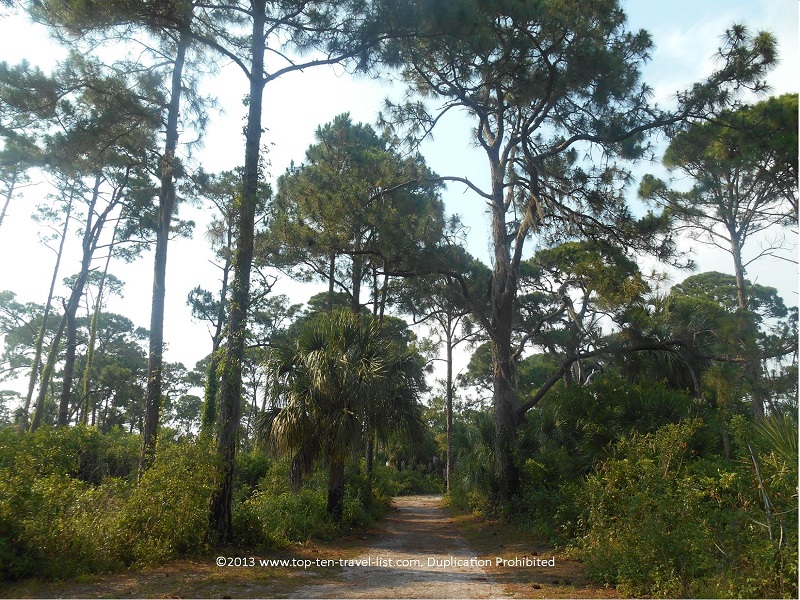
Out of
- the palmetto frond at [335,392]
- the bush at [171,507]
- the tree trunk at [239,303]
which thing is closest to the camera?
the bush at [171,507]

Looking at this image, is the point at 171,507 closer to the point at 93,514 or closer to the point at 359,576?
the point at 93,514

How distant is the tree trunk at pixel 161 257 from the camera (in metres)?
11.1

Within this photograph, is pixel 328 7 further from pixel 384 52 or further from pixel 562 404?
pixel 562 404

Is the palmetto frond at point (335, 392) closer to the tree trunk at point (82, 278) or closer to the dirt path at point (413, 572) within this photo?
the dirt path at point (413, 572)

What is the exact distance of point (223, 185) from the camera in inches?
674

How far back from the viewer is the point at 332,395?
33.8ft

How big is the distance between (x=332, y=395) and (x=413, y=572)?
3739mm

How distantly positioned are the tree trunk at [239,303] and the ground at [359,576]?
81 cm

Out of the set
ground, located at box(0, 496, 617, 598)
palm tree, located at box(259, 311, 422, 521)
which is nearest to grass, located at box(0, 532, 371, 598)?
ground, located at box(0, 496, 617, 598)

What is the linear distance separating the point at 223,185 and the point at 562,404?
12141 millimetres

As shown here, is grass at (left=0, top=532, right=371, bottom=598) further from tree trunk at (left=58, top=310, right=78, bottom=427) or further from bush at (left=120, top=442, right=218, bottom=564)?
tree trunk at (left=58, top=310, right=78, bottom=427)

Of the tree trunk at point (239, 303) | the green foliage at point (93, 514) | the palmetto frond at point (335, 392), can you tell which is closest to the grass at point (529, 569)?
the palmetto frond at point (335, 392)

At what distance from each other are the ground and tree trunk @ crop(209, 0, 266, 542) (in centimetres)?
81

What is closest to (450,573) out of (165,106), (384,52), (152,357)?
(152,357)
